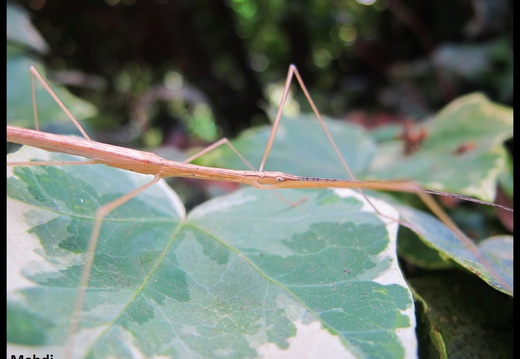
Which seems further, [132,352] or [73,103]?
[73,103]

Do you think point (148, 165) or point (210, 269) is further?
point (148, 165)

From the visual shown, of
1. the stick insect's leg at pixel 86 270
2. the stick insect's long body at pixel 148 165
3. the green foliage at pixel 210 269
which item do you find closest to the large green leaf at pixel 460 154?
the green foliage at pixel 210 269

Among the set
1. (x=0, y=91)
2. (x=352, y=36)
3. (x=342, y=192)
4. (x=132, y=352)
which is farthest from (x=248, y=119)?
(x=132, y=352)

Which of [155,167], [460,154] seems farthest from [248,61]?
[155,167]

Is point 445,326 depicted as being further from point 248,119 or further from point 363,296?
point 248,119

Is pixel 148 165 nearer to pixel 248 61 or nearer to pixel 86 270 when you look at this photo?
pixel 86 270

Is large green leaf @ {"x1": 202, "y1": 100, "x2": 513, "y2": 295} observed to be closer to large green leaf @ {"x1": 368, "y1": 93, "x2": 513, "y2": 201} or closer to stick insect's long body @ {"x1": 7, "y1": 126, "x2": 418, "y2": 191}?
large green leaf @ {"x1": 368, "y1": 93, "x2": 513, "y2": 201}

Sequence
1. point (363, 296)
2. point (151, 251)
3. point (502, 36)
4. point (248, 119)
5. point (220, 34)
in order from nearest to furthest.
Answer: point (363, 296)
point (151, 251)
point (502, 36)
point (248, 119)
point (220, 34)
